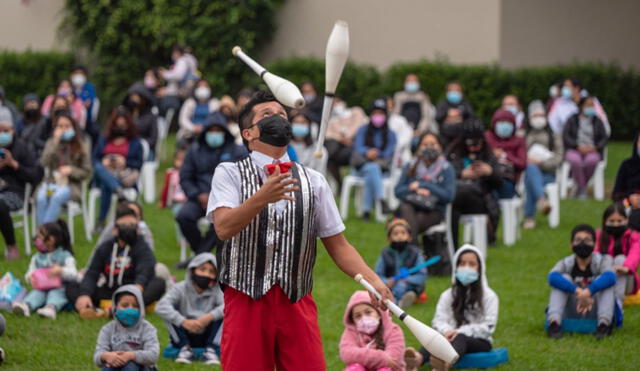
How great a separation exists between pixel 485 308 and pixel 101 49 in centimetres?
1721

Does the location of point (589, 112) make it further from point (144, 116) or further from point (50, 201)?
point (50, 201)

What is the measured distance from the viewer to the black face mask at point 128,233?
922 centimetres

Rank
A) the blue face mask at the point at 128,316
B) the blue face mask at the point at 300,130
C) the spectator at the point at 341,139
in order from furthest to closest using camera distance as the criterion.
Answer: the spectator at the point at 341,139, the blue face mask at the point at 300,130, the blue face mask at the point at 128,316

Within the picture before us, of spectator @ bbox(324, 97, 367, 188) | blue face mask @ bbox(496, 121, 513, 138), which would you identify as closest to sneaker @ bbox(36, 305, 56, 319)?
blue face mask @ bbox(496, 121, 513, 138)

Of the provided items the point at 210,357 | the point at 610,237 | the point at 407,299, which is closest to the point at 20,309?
the point at 210,357

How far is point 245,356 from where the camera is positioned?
4930 millimetres

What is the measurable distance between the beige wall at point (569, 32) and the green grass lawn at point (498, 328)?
7.80m

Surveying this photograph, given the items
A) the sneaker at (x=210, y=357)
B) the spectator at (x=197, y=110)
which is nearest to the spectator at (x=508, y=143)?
the sneaker at (x=210, y=357)

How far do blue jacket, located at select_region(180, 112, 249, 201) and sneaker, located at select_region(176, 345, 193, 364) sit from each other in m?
3.21

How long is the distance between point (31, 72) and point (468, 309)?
17088 millimetres

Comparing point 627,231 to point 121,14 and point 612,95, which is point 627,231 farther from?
point 121,14

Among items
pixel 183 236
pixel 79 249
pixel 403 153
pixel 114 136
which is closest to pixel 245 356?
pixel 183 236

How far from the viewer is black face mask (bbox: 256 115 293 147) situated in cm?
489

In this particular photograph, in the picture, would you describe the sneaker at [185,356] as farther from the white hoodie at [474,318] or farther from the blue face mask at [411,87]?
the blue face mask at [411,87]
